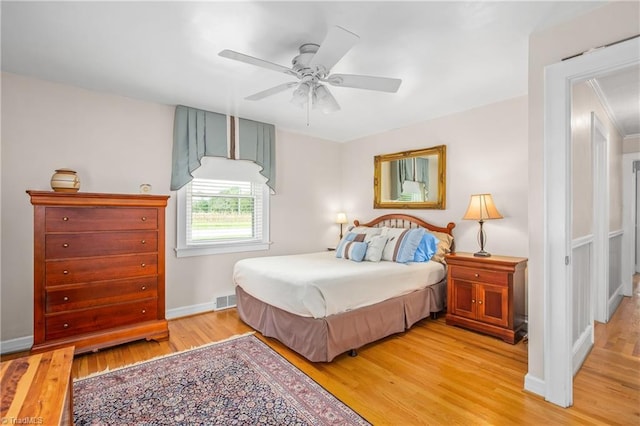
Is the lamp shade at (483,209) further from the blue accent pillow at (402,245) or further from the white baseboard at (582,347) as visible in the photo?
the white baseboard at (582,347)

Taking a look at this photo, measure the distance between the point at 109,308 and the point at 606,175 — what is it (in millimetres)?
5239

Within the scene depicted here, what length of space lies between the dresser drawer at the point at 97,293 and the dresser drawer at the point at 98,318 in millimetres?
50

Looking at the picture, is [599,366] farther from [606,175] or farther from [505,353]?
[606,175]

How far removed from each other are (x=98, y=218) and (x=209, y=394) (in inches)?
71.0

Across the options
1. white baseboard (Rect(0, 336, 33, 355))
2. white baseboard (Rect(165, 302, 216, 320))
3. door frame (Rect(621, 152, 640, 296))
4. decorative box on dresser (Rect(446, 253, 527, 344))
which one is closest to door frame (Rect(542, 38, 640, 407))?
decorative box on dresser (Rect(446, 253, 527, 344))

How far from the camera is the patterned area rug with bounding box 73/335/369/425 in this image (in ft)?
6.05

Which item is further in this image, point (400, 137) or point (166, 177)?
point (400, 137)

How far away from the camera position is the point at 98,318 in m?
2.72

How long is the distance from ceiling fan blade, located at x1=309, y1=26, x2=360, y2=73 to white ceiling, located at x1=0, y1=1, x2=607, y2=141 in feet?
0.77

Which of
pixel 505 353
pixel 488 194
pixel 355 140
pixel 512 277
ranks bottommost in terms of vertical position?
pixel 505 353

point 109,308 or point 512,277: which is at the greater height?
point 512,277

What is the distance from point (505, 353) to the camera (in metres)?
2.68

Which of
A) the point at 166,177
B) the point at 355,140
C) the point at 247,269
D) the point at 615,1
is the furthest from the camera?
the point at 355,140

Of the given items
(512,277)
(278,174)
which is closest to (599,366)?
(512,277)
